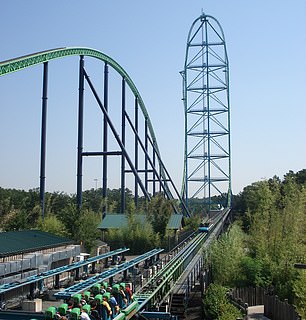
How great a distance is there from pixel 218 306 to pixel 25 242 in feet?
28.2

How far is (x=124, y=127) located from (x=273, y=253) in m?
21.2

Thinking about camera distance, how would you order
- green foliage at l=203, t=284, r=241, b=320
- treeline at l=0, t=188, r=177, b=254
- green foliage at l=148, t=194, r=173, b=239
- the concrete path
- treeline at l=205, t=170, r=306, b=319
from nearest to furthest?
1. green foliage at l=203, t=284, r=241, b=320
2. the concrete path
3. treeline at l=205, t=170, r=306, b=319
4. treeline at l=0, t=188, r=177, b=254
5. green foliage at l=148, t=194, r=173, b=239

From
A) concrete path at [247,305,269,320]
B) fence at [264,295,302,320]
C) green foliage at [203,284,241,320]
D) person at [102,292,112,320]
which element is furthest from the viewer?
concrete path at [247,305,269,320]

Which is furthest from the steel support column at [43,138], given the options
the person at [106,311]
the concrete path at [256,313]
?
the person at [106,311]

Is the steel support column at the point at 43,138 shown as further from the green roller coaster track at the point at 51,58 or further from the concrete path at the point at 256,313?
the concrete path at the point at 256,313

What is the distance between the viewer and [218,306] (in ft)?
42.9

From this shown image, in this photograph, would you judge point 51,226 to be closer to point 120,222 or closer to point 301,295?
point 120,222

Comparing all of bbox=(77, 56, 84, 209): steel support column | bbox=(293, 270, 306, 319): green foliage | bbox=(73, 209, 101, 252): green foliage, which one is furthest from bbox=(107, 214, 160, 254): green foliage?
bbox=(293, 270, 306, 319): green foliage

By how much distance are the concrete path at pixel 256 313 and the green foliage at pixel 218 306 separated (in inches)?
55.4

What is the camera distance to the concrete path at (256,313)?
14852 mm

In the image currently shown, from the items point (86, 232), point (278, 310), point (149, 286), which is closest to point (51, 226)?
point (86, 232)

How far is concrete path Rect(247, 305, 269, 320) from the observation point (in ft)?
48.7

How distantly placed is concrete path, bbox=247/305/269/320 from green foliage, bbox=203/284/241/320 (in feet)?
4.62

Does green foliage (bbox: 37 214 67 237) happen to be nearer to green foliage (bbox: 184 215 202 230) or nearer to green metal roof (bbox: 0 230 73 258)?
green metal roof (bbox: 0 230 73 258)
